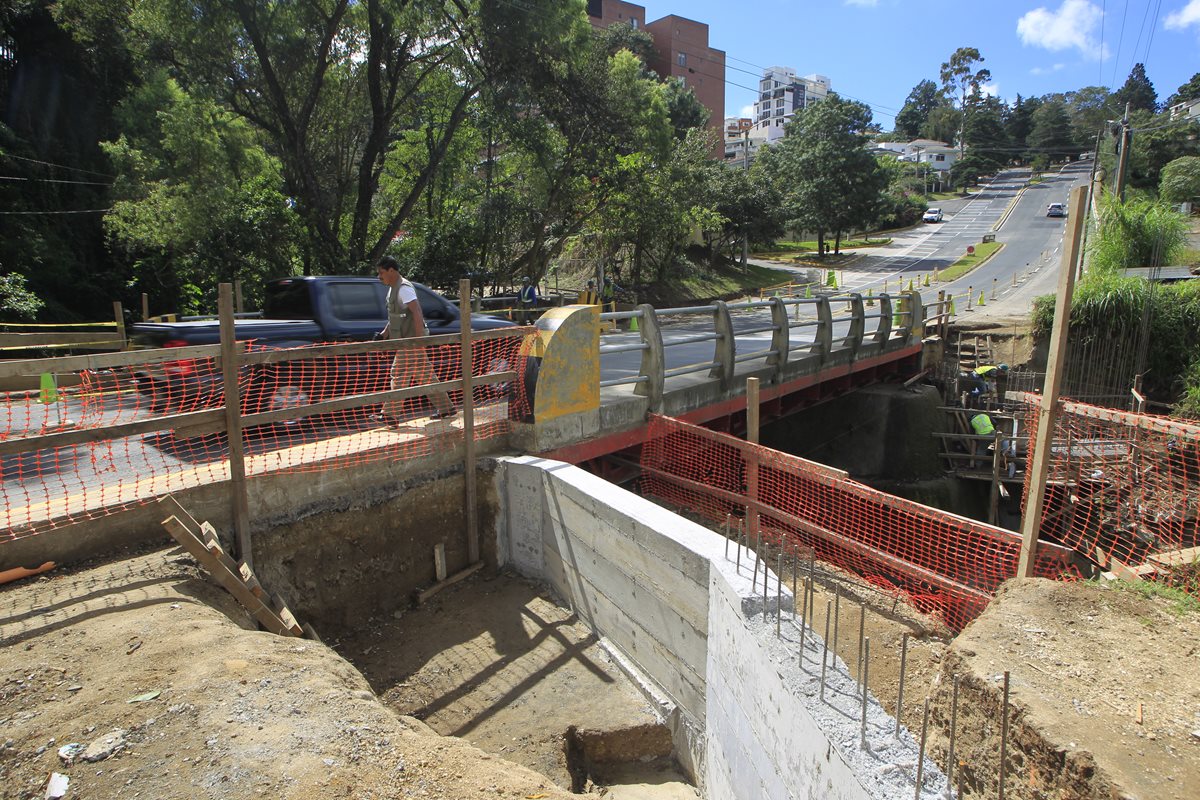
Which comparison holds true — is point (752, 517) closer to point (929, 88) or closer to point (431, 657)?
point (431, 657)

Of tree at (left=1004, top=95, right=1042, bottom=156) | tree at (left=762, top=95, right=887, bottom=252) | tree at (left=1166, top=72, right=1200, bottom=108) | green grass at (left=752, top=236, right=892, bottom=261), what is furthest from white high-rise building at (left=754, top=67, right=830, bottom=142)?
tree at (left=762, top=95, right=887, bottom=252)

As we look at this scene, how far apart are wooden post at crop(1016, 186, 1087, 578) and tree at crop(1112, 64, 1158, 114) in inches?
5079

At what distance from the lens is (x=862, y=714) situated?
9.93 feet

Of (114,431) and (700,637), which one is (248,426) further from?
(700,637)

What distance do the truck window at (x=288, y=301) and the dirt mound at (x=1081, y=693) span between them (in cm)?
724

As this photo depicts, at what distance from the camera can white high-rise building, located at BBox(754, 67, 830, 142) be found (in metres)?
130

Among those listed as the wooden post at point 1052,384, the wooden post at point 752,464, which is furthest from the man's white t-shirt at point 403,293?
the wooden post at point 1052,384

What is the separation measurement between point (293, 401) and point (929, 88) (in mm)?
155447

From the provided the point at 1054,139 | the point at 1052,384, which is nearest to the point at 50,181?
the point at 1052,384

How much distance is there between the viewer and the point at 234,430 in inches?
199

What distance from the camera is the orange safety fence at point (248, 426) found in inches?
191

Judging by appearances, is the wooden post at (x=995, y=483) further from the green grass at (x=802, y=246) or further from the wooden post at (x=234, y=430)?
Result: the green grass at (x=802, y=246)

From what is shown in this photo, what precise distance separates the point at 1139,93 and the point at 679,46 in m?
90.7

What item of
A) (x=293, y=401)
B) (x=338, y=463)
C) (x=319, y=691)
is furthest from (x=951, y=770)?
(x=293, y=401)
